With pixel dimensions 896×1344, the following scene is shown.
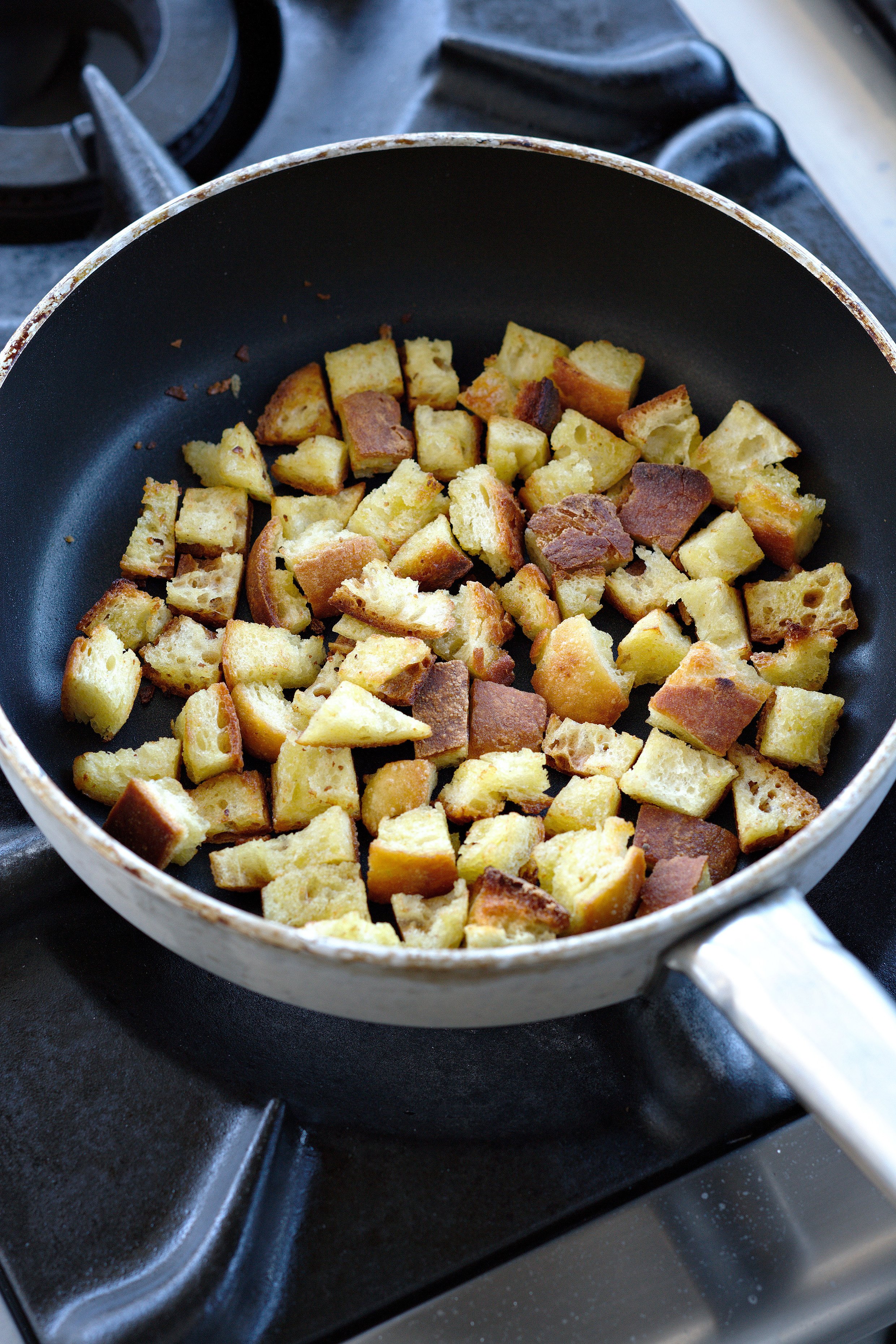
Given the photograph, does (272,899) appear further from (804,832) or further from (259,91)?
(259,91)

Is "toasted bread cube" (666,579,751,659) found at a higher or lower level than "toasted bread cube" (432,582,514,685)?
higher

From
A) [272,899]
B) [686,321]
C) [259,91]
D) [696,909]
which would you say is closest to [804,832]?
[696,909]

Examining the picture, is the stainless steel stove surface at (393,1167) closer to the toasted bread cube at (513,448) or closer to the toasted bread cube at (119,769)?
the toasted bread cube at (119,769)

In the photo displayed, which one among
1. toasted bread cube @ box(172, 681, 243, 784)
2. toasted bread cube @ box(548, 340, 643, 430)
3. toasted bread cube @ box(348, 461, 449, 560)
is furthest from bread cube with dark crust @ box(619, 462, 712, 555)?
toasted bread cube @ box(172, 681, 243, 784)

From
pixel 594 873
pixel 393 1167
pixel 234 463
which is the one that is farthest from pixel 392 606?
pixel 393 1167

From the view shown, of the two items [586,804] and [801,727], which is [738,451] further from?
[586,804]

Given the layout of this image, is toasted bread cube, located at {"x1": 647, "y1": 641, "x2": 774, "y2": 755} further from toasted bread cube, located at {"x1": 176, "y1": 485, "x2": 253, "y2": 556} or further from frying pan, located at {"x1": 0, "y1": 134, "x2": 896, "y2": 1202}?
toasted bread cube, located at {"x1": 176, "y1": 485, "x2": 253, "y2": 556}

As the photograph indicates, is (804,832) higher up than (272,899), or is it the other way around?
(804,832)
